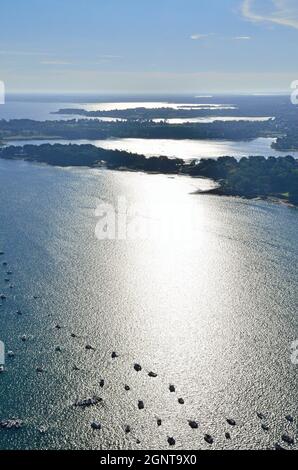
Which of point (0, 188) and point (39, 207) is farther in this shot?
point (0, 188)

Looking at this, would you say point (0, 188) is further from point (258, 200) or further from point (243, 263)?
point (243, 263)

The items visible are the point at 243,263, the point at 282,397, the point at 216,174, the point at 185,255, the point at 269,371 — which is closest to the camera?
the point at 282,397

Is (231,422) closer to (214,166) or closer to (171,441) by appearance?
(171,441)

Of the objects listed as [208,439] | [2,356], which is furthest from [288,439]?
[2,356]

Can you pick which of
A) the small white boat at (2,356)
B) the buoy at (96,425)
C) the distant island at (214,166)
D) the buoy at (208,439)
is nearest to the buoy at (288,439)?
the buoy at (208,439)

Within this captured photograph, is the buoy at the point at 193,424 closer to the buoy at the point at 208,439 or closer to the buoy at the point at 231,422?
the buoy at the point at 208,439

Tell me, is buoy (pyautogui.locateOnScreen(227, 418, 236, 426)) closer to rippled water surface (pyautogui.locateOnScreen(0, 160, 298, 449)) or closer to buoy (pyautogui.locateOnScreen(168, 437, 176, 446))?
rippled water surface (pyautogui.locateOnScreen(0, 160, 298, 449))
